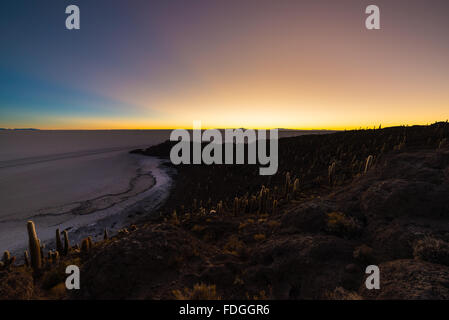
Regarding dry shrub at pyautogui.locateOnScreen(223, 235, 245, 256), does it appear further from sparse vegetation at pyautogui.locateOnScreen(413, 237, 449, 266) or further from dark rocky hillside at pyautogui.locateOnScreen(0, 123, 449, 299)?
sparse vegetation at pyautogui.locateOnScreen(413, 237, 449, 266)

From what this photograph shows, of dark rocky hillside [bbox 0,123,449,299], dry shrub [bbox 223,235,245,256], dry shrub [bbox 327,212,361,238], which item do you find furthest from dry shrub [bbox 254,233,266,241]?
dry shrub [bbox 327,212,361,238]

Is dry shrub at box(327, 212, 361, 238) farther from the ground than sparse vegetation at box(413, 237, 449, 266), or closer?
closer

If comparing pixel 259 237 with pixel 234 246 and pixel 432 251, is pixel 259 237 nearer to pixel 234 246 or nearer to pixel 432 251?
pixel 234 246

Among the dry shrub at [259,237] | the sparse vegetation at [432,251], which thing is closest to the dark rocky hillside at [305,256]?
the sparse vegetation at [432,251]

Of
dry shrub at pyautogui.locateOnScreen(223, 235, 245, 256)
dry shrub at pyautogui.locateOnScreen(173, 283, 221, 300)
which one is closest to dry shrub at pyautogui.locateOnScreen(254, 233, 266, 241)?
dry shrub at pyautogui.locateOnScreen(223, 235, 245, 256)

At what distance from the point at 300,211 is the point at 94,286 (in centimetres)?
766

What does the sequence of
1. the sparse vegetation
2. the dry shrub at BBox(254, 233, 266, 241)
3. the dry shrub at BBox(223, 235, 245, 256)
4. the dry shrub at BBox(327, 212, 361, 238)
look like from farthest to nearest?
the dry shrub at BBox(254, 233, 266, 241), the dry shrub at BBox(223, 235, 245, 256), the dry shrub at BBox(327, 212, 361, 238), the sparse vegetation

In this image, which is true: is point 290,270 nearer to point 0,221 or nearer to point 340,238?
point 340,238

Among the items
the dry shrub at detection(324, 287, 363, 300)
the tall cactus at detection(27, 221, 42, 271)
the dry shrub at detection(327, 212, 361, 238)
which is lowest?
the tall cactus at detection(27, 221, 42, 271)

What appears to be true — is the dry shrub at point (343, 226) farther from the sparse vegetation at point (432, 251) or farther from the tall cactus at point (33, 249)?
the tall cactus at point (33, 249)

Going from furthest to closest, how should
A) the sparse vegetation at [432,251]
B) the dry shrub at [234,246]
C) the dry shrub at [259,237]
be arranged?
1. the dry shrub at [259,237]
2. the dry shrub at [234,246]
3. the sparse vegetation at [432,251]

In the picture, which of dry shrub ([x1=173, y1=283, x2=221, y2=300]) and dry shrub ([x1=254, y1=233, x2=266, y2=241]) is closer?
dry shrub ([x1=173, y1=283, x2=221, y2=300])

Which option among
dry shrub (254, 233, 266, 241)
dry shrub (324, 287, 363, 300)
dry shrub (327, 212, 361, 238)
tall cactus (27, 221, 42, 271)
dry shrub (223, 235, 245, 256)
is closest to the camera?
dry shrub (324, 287, 363, 300)
